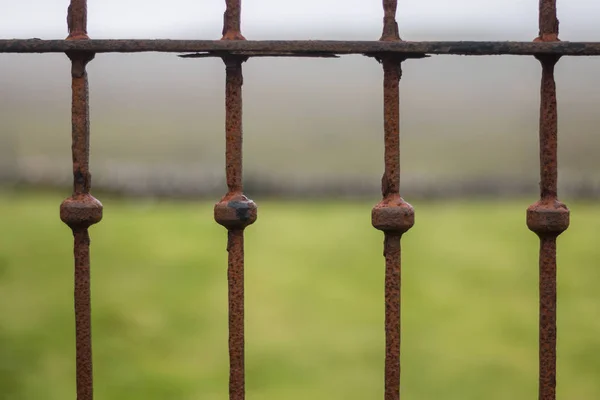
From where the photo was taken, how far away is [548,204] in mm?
1274

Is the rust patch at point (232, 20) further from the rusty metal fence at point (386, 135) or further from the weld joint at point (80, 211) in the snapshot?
the weld joint at point (80, 211)

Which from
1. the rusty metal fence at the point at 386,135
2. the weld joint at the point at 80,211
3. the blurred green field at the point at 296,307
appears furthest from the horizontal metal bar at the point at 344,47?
the blurred green field at the point at 296,307

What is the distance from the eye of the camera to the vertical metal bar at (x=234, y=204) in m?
1.26

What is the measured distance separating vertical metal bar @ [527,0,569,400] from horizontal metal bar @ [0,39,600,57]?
0.04 metres

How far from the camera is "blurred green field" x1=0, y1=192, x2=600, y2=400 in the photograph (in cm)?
325

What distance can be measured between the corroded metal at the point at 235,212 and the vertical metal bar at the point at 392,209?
0.79 feet

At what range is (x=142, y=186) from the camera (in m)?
5.11

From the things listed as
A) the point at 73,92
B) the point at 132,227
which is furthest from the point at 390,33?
the point at 132,227

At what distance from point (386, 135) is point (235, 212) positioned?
302 millimetres

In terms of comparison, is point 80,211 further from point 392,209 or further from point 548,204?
point 548,204

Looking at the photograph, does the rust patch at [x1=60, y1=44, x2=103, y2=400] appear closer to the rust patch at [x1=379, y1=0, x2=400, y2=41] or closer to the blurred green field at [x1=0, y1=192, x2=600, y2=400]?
the rust patch at [x1=379, y1=0, x2=400, y2=41]

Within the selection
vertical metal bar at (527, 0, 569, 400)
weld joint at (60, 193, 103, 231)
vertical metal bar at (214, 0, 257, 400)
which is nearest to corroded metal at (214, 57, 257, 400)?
vertical metal bar at (214, 0, 257, 400)

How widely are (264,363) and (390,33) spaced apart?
2.42 metres

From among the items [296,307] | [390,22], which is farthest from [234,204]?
[296,307]
